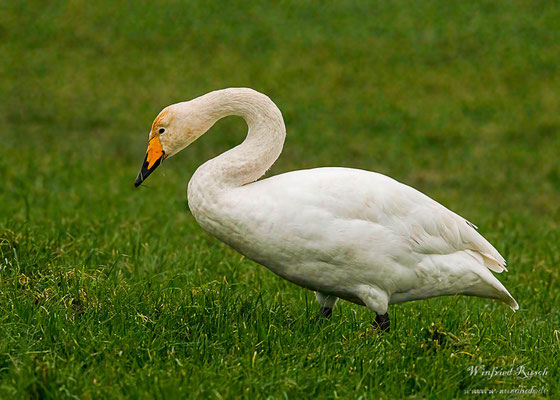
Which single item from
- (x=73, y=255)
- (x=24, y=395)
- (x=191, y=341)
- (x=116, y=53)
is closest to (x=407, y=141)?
(x=116, y=53)

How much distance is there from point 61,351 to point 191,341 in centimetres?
70

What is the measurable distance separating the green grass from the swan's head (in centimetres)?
82

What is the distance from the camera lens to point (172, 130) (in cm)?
478

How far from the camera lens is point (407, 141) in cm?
1384

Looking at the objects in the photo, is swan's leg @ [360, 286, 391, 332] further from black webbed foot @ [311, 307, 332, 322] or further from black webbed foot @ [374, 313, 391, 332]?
black webbed foot @ [311, 307, 332, 322]

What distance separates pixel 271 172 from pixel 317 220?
7249mm

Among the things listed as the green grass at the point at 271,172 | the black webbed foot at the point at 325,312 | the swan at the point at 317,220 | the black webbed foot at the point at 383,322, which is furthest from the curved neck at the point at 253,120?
the black webbed foot at the point at 383,322

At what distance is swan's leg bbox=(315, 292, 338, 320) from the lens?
5.10 meters

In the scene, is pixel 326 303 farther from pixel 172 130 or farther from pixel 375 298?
pixel 172 130

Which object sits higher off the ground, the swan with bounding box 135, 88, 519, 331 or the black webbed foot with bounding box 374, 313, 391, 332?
the swan with bounding box 135, 88, 519, 331

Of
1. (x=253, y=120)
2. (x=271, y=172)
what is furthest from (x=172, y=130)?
(x=271, y=172)

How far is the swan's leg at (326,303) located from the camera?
5.10m

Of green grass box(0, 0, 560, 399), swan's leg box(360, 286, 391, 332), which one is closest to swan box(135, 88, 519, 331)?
swan's leg box(360, 286, 391, 332)

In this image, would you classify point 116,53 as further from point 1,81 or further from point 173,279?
point 173,279
